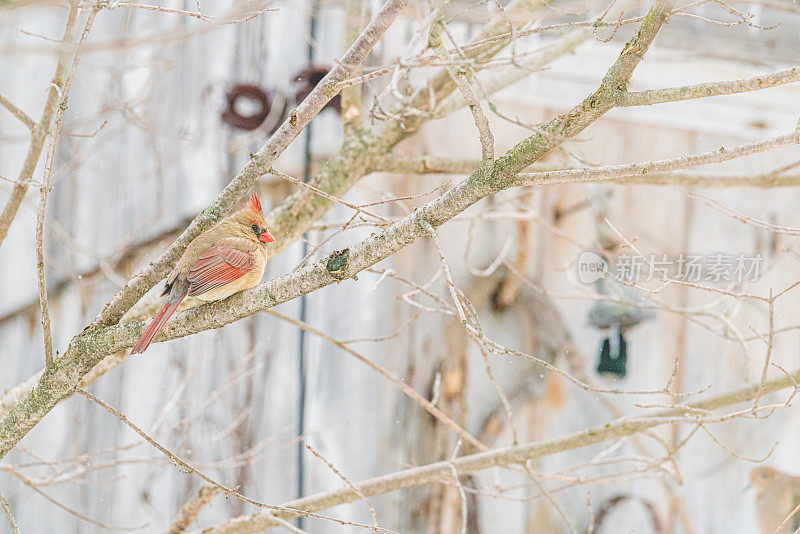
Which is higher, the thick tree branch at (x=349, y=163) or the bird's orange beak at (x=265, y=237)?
the thick tree branch at (x=349, y=163)

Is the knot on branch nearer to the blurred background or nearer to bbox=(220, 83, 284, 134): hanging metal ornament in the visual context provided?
the blurred background

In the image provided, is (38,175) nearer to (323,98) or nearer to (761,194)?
(323,98)

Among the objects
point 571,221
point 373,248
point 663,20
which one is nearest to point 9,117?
point 373,248

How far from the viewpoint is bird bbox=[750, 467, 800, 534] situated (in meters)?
1.79

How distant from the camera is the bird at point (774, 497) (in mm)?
1788

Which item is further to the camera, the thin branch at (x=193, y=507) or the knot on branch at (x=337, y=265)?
the thin branch at (x=193, y=507)

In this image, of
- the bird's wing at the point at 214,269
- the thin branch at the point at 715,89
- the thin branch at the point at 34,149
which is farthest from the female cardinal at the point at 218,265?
Result: the thin branch at the point at 715,89

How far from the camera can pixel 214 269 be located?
40.3 inches

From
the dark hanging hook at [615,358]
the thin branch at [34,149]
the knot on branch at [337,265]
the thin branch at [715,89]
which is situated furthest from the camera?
the dark hanging hook at [615,358]

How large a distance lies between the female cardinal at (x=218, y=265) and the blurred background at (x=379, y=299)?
49cm

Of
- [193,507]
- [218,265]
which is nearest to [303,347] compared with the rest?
[193,507]

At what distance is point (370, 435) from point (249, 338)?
1.16 feet

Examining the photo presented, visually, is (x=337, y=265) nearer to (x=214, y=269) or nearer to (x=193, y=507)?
(x=214, y=269)

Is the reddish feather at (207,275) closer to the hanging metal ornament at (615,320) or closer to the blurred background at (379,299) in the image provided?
the blurred background at (379,299)
